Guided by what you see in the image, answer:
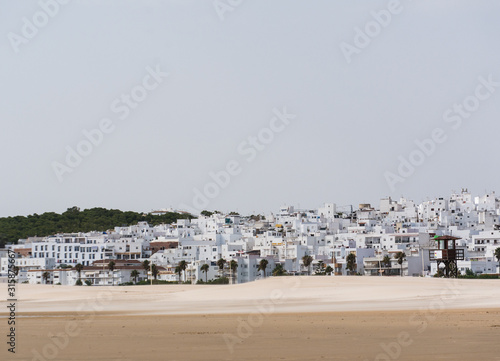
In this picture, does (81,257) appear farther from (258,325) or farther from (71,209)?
(258,325)

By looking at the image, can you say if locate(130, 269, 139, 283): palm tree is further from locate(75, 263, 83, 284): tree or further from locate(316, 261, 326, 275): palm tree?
locate(316, 261, 326, 275): palm tree

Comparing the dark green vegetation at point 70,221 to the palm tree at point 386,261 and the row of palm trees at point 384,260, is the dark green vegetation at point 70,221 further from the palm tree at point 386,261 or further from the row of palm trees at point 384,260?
the palm tree at point 386,261

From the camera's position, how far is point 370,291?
3762cm

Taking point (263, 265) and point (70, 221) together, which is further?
point (70, 221)

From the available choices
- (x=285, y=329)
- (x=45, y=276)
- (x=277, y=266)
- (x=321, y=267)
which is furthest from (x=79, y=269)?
(x=285, y=329)

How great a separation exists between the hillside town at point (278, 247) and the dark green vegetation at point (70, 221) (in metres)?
16.4

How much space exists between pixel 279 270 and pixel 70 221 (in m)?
78.1

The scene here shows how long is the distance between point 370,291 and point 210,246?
289ft

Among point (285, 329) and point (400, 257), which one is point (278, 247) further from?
point (285, 329)

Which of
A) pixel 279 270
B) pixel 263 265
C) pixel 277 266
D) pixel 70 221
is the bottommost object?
pixel 279 270

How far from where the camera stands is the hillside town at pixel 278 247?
103 m

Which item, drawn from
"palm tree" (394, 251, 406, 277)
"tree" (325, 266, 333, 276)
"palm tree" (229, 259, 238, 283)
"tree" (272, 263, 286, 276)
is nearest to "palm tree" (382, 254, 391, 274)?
"palm tree" (394, 251, 406, 277)

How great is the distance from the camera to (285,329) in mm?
20422

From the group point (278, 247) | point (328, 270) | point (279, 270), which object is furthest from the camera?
point (278, 247)
